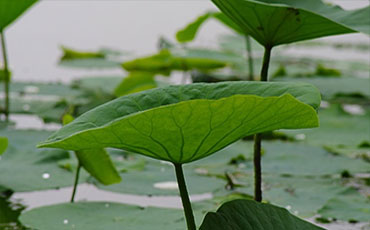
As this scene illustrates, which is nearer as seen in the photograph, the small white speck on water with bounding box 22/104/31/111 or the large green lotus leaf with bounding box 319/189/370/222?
the large green lotus leaf with bounding box 319/189/370/222

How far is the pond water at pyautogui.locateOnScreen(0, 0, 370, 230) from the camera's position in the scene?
1179mm

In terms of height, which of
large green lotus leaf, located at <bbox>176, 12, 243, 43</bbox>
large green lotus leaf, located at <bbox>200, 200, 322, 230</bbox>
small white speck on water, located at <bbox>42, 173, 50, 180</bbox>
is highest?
large green lotus leaf, located at <bbox>176, 12, 243, 43</bbox>

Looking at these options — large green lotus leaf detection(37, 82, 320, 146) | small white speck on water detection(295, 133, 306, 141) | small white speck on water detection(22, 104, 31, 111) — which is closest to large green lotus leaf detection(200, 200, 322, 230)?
large green lotus leaf detection(37, 82, 320, 146)

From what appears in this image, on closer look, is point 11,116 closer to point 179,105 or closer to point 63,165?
point 63,165

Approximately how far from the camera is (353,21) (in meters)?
0.88

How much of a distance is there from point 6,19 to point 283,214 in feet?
3.07

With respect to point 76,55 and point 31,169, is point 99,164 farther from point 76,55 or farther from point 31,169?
point 76,55

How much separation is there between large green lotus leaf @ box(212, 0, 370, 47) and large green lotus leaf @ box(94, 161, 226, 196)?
414 mm

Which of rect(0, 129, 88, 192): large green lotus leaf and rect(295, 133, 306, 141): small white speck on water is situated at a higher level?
rect(0, 129, 88, 192): large green lotus leaf

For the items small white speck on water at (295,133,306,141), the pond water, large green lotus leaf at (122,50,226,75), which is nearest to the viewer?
the pond water

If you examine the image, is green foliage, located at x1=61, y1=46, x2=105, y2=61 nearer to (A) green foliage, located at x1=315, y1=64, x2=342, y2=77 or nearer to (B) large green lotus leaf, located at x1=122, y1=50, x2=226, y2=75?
(B) large green lotus leaf, located at x1=122, y1=50, x2=226, y2=75

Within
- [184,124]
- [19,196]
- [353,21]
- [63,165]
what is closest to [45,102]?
[63,165]

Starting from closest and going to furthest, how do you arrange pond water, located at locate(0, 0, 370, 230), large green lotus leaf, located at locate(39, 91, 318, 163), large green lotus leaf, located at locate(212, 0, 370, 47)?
→ large green lotus leaf, located at locate(39, 91, 318, 163)
large green lotus leaf, located at locate(212, 0, 370, 47)
pond water, located at locate(0, 0, 370, 230)

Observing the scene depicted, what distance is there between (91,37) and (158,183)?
2697mm
